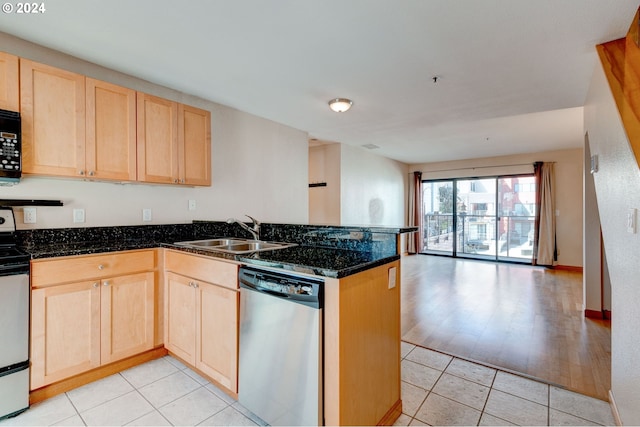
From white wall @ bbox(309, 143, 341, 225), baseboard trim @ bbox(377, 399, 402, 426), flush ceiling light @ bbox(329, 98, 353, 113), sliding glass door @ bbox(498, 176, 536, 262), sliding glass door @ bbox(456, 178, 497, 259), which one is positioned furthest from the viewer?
sliding glass door @ bbox(456, 178, 497, 259)

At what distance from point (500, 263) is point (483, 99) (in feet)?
15.7

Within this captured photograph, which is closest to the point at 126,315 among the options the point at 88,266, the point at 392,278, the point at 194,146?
the point at 88,266

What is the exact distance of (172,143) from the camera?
265cm

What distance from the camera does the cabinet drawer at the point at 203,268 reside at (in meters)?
1.80

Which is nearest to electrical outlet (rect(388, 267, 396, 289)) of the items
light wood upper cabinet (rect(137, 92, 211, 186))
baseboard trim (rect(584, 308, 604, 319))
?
light wood upper cabinet (rect(137, 92, 211, 186))

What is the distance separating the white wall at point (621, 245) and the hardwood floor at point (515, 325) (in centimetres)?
56

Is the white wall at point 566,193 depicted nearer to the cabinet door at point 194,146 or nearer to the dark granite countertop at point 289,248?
the dark granite countertop at point 289,248

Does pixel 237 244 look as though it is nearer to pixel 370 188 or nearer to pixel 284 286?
pixel 284 286

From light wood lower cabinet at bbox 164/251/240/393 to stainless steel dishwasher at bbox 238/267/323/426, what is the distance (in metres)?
0.10

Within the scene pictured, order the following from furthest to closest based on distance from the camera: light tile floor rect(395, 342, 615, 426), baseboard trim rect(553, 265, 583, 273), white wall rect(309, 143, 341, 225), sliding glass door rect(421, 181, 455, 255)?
sliding glass door rect(421, 181, 455, 255), baseboard trim rect(553, 265, 583, 273), white wall rect(309, 143, 341, 225), light tile floor rect(395, 342, 615, 426)

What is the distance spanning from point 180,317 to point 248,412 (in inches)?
33.3

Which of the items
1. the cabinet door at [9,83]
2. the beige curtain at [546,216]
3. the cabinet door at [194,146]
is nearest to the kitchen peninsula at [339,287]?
the cabinet door at [194,146]

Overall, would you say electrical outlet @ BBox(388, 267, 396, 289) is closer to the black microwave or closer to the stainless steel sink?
the stainless steel sink

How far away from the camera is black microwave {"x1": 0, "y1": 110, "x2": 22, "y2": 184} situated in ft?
5.96
